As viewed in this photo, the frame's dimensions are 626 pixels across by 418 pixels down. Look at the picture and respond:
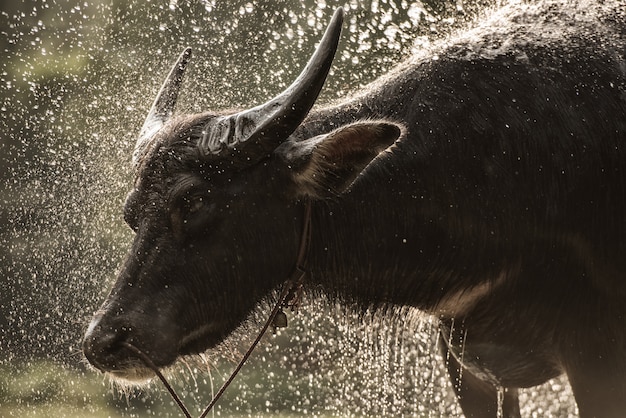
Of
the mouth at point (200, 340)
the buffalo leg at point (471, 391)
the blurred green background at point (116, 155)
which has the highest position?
the mouth at point (200, 340)

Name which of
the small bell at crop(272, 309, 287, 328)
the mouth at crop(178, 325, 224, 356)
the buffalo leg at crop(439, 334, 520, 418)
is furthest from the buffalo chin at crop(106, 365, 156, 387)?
the buffalo leg at crop(439, 334, 520, 418)

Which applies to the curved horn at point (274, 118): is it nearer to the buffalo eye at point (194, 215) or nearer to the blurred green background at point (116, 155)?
the buffalo eye at point (194, 215)

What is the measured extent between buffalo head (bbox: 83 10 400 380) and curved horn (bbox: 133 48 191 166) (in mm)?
238

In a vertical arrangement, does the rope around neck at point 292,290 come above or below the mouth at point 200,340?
above

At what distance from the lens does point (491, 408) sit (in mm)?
5266

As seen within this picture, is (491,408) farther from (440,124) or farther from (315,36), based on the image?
(315,36)

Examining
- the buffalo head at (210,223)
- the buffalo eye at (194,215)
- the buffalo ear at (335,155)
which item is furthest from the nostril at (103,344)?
the buffalo ear at (335,155)

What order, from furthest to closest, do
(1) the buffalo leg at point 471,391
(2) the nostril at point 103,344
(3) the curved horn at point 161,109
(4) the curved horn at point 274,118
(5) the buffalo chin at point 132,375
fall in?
1. (1) the buffalo leg at point 471,391
2. (3) the curved horn at point 161,109
3. (5) the buffalo chin at point 132,375
4. (2) the nostril at point 103,344
5. (4) the curved horn at point 274,118

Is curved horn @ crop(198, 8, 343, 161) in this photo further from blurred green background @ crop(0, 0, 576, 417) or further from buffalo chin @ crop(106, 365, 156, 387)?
blurred green background @ crop(0, 0, 576, 417)

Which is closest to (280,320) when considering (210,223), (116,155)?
(210,223)

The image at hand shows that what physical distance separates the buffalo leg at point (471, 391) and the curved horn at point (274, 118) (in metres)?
1.52

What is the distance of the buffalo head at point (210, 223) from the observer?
4121 mm

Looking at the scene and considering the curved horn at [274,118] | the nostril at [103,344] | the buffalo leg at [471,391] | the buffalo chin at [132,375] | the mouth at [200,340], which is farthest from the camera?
the buffalo leg at [471,391]

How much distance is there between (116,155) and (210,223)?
8.72 feet
